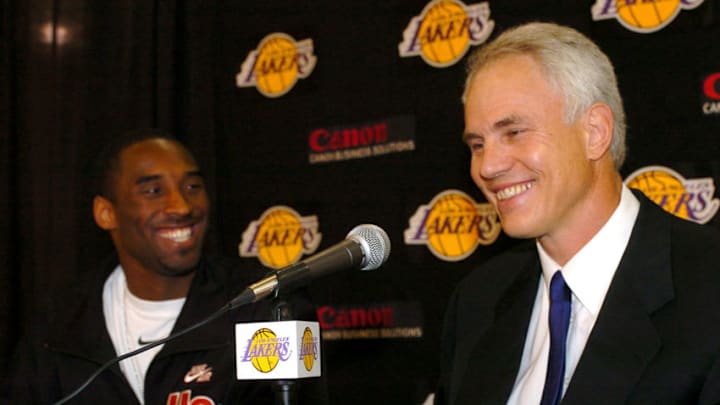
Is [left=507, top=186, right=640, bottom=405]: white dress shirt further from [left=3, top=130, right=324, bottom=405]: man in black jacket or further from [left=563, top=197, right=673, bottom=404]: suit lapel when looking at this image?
[left=3, top=130, right=324, bottom=405]: man in black jacket

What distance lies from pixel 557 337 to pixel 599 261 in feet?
0.60

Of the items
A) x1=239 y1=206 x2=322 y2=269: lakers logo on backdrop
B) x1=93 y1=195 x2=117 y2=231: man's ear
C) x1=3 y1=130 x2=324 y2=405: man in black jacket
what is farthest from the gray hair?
x1=239 y1=206 x2=322 y2=269: lakers logo on backdrop

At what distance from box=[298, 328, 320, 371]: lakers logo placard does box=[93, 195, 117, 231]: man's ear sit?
1570 millimetres

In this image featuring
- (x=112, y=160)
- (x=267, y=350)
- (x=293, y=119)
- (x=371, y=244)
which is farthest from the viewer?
(x=293, y=119)

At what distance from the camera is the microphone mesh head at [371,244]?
147 centimetres

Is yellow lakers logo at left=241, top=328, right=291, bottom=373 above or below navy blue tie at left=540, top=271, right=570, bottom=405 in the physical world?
above

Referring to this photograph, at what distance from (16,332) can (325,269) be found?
9.65 feet

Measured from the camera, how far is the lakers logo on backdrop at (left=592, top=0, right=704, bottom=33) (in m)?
2.61

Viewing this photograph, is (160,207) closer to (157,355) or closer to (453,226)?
(157,355)

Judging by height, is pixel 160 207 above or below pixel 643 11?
below

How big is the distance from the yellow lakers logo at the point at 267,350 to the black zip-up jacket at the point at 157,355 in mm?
892

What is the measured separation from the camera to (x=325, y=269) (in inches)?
54.9

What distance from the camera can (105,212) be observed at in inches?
111

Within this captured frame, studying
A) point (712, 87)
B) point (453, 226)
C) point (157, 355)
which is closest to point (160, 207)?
point (157, 355)
